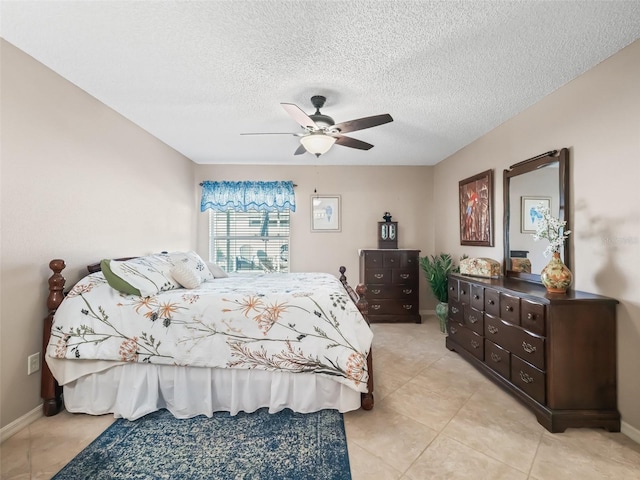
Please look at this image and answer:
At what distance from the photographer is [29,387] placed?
1941 millimetres

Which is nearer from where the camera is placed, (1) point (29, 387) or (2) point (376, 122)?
(1) point (29, 387)

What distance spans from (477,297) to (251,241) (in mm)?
3285

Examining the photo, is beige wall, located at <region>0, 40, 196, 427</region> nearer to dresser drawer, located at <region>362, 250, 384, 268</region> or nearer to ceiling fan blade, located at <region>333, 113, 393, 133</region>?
ceiling fan blade, located at <region>333, 113, 393, 133</region>

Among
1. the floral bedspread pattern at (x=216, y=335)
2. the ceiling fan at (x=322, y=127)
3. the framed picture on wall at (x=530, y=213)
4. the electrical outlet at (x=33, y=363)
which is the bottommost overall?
the electrical outlet at (x=33, y=363)

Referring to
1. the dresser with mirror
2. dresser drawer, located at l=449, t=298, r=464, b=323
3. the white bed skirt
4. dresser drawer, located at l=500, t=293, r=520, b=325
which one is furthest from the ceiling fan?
dresser drawer, located at l=449, t=298, r=464, b=323

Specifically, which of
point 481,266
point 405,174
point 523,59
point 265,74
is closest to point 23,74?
point 265,74

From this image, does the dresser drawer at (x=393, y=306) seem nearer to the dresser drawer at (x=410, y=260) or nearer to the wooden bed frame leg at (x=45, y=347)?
the dresser drawer at (x=410, y=260)

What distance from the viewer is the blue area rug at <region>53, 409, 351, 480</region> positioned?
5.01 ft

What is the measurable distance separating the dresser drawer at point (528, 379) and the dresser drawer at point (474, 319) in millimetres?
437

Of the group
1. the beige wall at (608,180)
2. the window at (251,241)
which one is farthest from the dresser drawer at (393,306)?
the beige wall at (608,180)

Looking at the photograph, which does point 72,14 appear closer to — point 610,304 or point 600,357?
point 610,304

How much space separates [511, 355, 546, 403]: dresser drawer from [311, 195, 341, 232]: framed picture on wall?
2.98 meters

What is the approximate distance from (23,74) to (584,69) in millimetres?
3801

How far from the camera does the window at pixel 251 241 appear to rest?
4.68 meters
